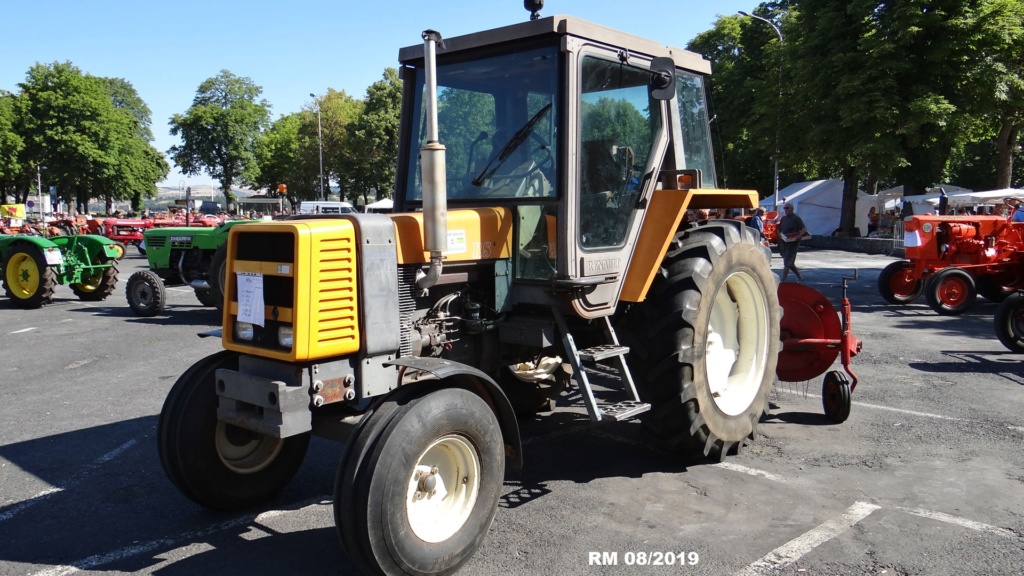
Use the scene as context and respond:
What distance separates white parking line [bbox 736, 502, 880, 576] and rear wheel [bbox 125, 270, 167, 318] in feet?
35.9

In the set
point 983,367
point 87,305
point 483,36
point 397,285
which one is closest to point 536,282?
point 397,285

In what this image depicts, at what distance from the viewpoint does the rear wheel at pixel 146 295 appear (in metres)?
12.0

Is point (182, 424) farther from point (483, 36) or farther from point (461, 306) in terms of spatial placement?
point (483, 36)

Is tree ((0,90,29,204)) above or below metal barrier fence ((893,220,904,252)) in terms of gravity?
above

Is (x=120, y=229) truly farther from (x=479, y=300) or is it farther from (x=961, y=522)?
(x=961, y=522)

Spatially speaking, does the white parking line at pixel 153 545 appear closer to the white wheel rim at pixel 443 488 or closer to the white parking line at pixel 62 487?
the white parking line at pixel 62 487

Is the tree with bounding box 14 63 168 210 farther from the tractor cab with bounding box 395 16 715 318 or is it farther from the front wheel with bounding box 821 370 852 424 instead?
the front wheel with bounding box 821 370 852 424

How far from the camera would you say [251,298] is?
3637 mm

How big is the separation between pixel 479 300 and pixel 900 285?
10843mm

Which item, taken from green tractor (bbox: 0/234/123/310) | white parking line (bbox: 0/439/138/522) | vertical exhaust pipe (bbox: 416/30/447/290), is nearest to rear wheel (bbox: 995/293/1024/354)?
vertical exhaust pipe (bbox: 416/30/447/290)

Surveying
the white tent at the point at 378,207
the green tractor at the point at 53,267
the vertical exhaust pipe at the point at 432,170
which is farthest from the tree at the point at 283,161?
the vertical exhaust pipe at the point at 432,170

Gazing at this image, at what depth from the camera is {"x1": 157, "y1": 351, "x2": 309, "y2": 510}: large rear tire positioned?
3.90m

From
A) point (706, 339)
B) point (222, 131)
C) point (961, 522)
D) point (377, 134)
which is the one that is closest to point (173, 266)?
point (706, 339)

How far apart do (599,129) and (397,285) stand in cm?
157
